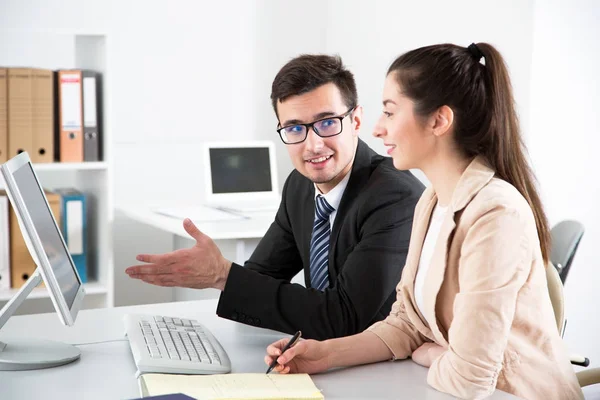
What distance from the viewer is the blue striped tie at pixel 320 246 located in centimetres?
199

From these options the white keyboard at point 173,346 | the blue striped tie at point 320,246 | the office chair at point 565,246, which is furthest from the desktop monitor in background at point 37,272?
the office chair at point 565,246

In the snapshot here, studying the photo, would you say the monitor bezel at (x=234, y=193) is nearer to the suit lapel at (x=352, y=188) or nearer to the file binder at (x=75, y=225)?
the file binder at (x=75, y=225)

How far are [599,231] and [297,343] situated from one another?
213 centimetres

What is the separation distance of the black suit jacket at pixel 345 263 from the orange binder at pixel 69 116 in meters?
1.43

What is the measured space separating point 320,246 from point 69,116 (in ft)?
5.46

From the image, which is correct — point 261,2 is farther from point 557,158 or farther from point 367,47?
point 557,158

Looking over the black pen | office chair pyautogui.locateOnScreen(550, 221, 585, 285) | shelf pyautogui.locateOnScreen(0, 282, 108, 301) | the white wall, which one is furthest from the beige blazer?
shelf pyautogui.locateOnScreen(0, 282, 108, 301)

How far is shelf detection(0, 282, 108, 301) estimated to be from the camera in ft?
10.4

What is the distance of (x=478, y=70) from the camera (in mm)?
1534

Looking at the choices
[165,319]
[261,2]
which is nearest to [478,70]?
[165,319]

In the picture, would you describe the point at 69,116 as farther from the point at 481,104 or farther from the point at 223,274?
the point at 481,104

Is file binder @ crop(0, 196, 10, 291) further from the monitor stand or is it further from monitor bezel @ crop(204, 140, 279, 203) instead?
the monitor stand

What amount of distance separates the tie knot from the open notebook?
2.17ft

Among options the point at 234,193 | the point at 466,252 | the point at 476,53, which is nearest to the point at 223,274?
the point at 466,252
